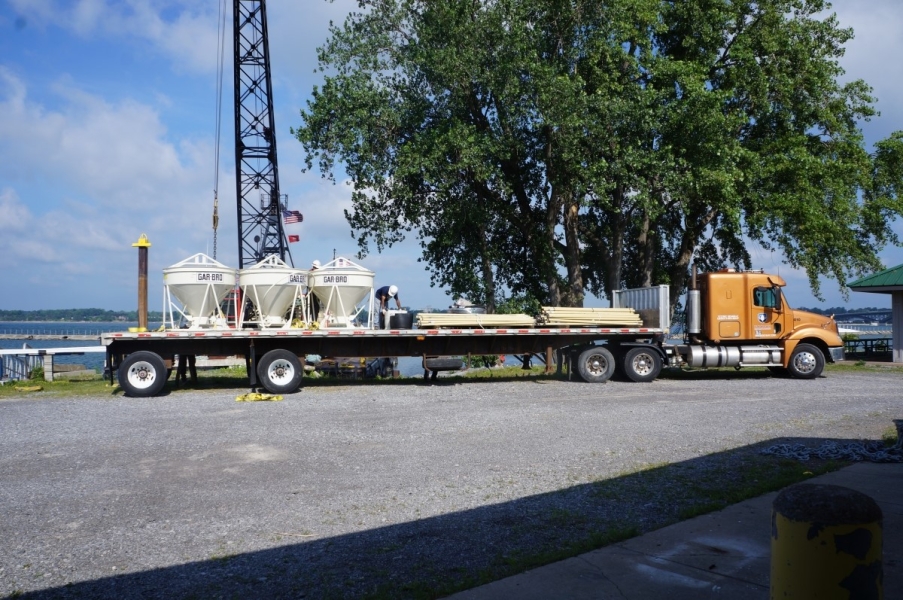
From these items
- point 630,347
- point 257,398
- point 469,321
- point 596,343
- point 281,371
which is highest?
point 469,321

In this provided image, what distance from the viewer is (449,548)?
6.27 m

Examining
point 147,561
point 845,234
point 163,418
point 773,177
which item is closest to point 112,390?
point 163,418

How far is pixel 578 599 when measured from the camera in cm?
514

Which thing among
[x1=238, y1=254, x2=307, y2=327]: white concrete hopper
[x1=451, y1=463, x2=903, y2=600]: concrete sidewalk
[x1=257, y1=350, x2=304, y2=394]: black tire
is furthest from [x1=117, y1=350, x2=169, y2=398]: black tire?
[x1=451, y1=463, x2=903, y2=600]: concrete sidewalk

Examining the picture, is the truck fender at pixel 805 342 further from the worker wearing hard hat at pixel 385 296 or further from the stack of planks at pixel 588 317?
the worker wearing hard hat at pixel 385 296

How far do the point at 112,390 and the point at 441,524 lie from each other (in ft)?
46.9

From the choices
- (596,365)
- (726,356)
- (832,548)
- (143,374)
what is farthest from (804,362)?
(832,548)

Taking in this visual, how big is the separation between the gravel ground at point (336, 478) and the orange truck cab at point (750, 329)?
152 inches

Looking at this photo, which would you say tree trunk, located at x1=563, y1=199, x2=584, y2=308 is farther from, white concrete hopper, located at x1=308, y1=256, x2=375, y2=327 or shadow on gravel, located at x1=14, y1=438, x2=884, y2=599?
shadow on gravel, located at x1=14, y1=438, x2=884, y2=599

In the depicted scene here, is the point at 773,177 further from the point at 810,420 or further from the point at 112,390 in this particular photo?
the point at 112,390

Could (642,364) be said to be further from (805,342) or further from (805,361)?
(805,342)

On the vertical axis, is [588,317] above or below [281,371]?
above

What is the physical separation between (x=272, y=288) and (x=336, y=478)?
10.4m

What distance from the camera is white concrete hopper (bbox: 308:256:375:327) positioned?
1902cm
